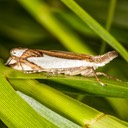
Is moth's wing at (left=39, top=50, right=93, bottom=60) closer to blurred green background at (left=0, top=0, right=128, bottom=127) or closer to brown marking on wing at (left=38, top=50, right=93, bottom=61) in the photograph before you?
brown marking on wing at (left=38, top=50, right=93, bottom=61)

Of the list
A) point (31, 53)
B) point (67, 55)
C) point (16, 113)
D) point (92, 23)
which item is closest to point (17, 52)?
point (31, 53)

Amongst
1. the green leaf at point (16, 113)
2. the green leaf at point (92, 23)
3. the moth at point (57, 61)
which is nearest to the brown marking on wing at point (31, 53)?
the moth at point (57, 61)

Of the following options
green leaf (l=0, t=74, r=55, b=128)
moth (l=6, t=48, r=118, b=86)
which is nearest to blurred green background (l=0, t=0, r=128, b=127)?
moth (l=6, t=48, r=118, b=86)

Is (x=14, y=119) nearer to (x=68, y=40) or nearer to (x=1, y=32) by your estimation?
(x=68, y=40)

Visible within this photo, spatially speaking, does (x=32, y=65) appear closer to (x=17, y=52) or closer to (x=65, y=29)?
(x=17, y=52)

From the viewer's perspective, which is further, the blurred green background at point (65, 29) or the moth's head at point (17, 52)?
the blurred green background at point (65, 29)

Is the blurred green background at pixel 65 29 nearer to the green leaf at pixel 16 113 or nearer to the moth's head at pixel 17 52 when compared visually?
the moth's head at pixel 17 52
